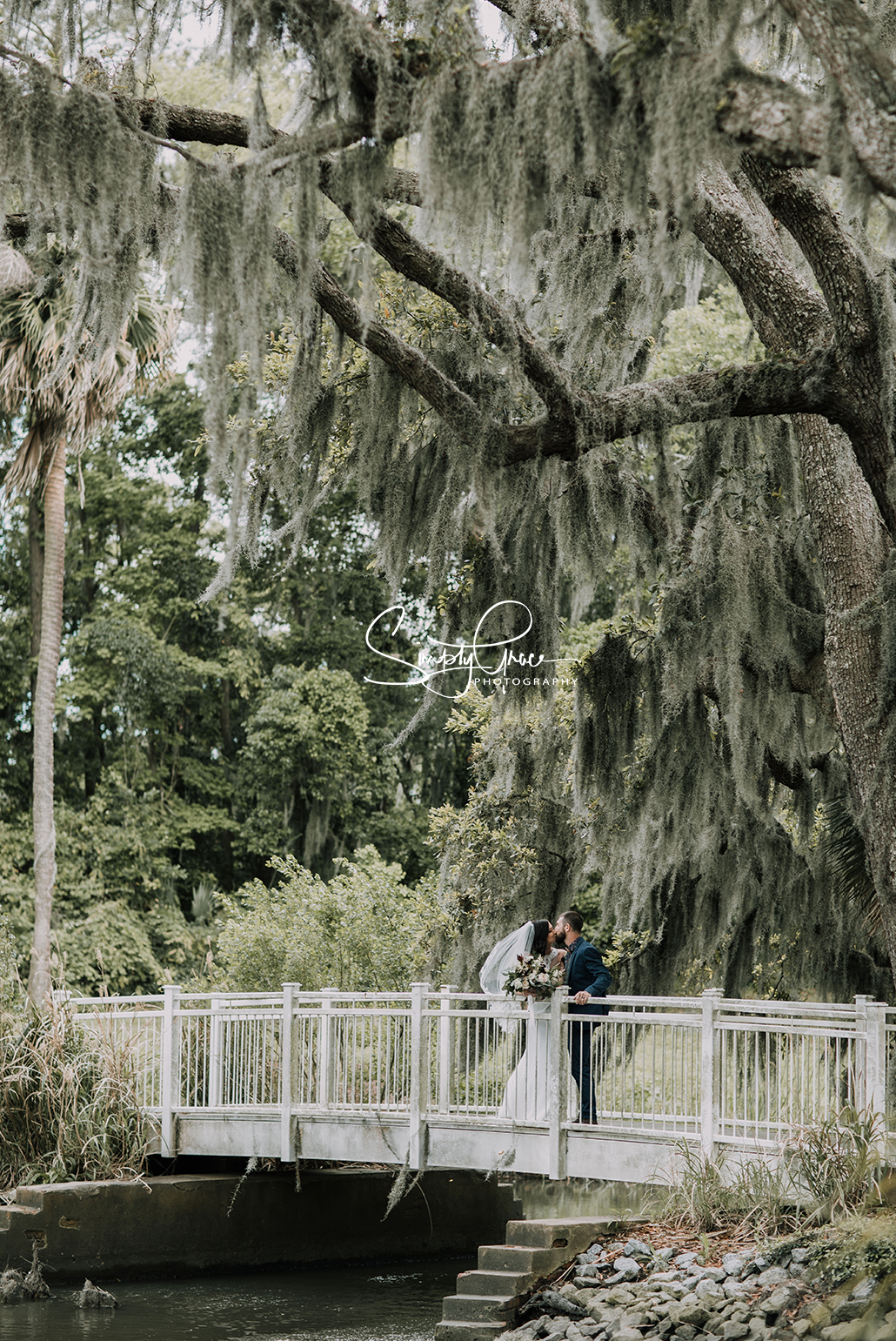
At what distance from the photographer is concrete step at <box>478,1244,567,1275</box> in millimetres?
8047

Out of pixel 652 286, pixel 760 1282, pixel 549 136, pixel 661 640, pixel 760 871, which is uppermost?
pixel 652 286

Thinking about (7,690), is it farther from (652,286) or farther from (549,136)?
(549,136)

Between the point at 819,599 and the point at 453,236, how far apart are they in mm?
3697

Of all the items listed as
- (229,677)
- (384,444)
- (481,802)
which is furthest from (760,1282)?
(229,677)

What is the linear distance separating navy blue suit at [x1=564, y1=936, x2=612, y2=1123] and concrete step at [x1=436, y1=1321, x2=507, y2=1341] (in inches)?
63.3

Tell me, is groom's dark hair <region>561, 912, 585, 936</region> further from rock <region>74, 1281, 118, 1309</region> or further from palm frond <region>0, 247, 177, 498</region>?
palm frond <region>0, 247, 177, 498</region>

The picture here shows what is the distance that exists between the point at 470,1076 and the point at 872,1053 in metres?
4.07

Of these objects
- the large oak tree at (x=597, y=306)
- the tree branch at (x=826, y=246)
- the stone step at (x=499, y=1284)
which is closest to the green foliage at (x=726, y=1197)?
the stone step at (x=499, y=1284)

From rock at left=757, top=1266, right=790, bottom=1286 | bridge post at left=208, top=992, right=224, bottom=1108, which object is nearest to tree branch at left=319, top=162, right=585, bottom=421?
rock at left=757, top=1266, right=790, bottom=1286

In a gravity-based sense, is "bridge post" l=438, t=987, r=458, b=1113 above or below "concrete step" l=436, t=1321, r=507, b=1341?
above

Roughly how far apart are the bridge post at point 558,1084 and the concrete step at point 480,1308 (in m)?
1.21

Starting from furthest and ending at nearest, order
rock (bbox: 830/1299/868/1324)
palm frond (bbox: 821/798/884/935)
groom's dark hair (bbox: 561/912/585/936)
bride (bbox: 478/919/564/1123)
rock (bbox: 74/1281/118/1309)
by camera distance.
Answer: rock (bbox: 74/1281/118/1309)
palm frond (bbox: 821/798/884/935)
groom's dark hair (bbox: 561/912/585/936)
bride (bbox: 478/919/564/1123)
rock (bbox: 830/1299/868/1324)

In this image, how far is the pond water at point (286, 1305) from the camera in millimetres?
9141

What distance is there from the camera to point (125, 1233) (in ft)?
36.7
